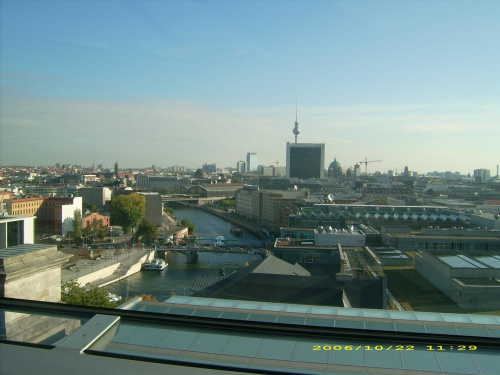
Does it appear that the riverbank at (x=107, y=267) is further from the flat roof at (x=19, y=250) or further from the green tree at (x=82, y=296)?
the flat roof at (x=19, y=250)

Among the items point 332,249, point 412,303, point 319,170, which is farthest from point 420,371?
point 319,170

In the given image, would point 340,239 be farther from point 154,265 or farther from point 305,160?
point 305,160

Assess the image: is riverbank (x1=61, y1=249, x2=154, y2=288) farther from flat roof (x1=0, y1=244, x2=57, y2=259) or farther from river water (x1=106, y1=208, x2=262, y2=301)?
flat roof (x1=0, y1=244, x2=57, y2=259)

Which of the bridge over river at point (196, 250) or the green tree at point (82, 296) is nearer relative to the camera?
the green tree at point (82, 296)

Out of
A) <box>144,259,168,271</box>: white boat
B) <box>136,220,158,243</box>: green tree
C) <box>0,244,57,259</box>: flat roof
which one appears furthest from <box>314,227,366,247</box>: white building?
<box>136,220,158,243</box>: green tree
